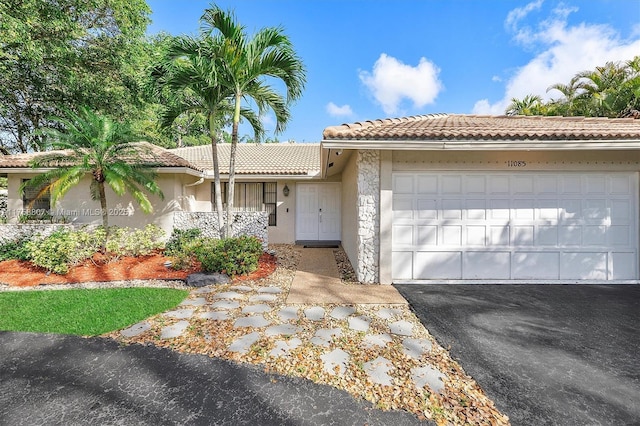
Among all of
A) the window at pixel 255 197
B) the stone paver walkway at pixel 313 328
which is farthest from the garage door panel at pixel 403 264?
the window at pixel 255 197

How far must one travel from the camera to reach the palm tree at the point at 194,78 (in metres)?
6.43

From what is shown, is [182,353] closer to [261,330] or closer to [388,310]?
[261,330]

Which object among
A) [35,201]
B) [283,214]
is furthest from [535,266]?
[35,201]

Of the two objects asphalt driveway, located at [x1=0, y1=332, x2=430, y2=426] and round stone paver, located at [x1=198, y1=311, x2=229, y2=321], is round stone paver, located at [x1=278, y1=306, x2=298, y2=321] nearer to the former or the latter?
round stone paver, located at [x1=198, y1=311, x2=229, y2=321]

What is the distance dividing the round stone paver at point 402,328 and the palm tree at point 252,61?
204 inches

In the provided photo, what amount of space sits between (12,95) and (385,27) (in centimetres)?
1719

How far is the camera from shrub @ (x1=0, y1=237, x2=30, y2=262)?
7947 mm

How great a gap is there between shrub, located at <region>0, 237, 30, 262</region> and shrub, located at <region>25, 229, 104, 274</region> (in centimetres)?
80

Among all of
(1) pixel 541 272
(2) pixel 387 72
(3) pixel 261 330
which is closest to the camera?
(3) pixel 261 330

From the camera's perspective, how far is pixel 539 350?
135 inches

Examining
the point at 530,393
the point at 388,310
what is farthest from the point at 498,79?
the point at 530,393

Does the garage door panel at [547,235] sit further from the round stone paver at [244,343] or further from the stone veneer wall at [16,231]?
the stone veneer wall at [16,231]

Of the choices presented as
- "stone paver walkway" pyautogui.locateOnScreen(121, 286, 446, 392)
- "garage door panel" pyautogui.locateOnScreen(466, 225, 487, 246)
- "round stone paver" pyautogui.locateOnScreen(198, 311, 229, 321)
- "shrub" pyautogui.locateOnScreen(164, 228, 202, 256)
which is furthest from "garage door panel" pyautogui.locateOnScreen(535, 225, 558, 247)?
"shrub" pyautogui.locateOnScreen(164, 228, 202, 256)

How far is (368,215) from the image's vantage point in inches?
243
